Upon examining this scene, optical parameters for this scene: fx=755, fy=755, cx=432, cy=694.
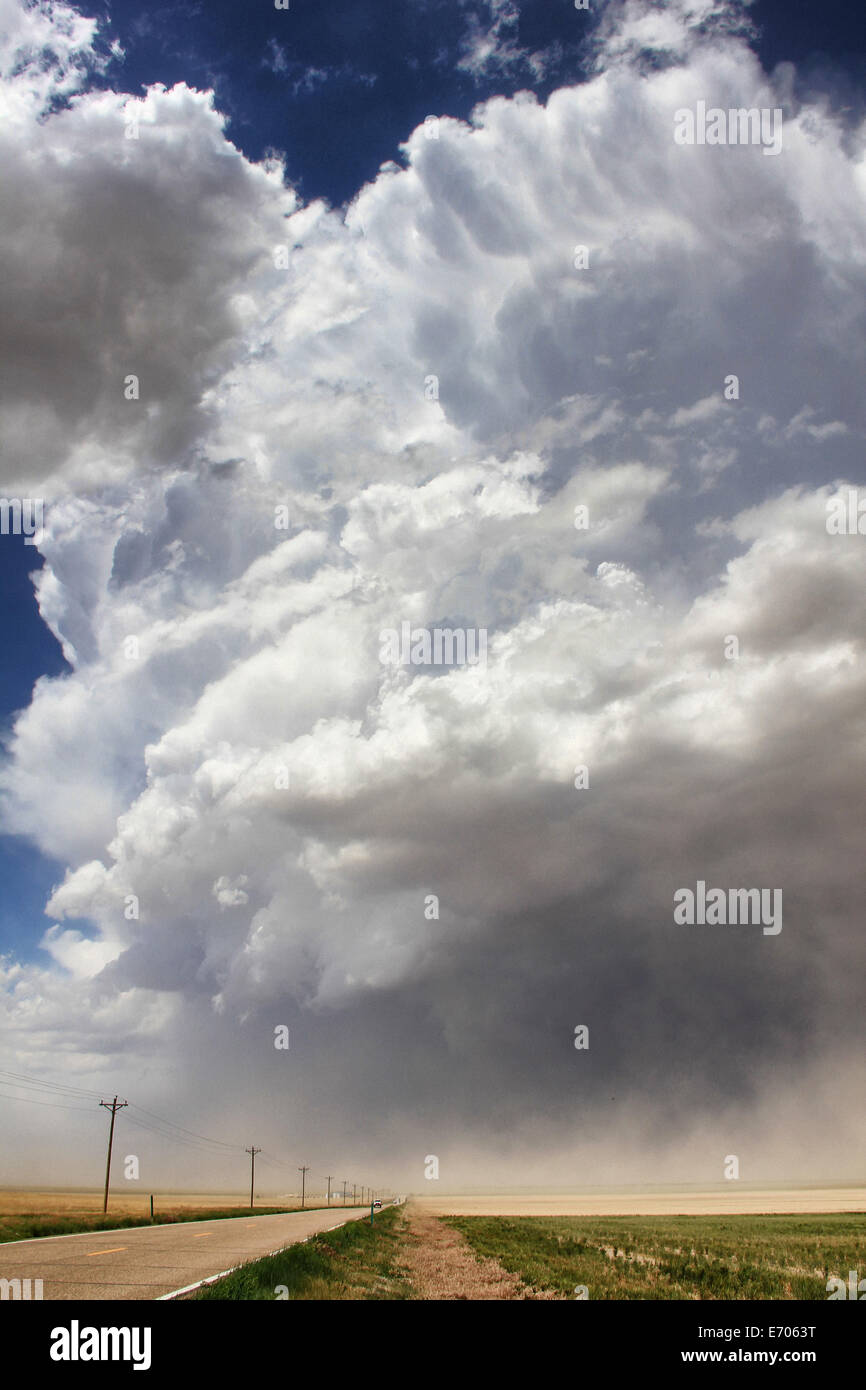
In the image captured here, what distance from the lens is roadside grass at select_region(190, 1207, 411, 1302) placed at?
16391 mm

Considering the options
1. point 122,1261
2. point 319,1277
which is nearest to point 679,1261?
point 319,1277

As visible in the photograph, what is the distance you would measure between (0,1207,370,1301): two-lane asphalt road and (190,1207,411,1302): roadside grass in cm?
117

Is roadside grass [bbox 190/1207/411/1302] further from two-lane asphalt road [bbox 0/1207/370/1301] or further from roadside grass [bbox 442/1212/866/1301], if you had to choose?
roadside grass [bbox 442/1212/866/1301]

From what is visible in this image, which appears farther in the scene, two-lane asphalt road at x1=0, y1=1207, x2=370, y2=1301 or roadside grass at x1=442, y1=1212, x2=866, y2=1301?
roadside grass at x1=442, y1=1212, x2=866, y2=1301

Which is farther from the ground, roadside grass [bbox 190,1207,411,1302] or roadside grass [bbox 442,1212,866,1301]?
roadside grass [bbox 190,1207,411,1302]

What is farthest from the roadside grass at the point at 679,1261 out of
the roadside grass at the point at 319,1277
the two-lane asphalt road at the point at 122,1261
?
the two-lane asphalt road at the point at 122,1261

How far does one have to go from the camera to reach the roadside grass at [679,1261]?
22875 millimetres

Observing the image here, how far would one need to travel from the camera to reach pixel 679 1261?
31484 millimetres

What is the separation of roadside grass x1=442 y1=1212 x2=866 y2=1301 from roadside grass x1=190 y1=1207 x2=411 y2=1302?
4.76m

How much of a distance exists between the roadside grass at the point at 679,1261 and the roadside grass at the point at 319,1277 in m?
4.76

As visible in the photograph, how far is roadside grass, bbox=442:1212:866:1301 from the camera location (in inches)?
901

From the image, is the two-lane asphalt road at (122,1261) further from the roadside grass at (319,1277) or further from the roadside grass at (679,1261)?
the roadside grass at (679,1261)

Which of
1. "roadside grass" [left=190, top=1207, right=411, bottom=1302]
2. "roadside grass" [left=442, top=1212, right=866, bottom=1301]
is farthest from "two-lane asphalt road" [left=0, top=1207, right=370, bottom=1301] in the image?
"roadside grass" [left=442, top=1212, right=866, bottom=1301]

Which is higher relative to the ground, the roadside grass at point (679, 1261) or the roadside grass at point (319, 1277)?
the roadside grass at point (319, 1277)
